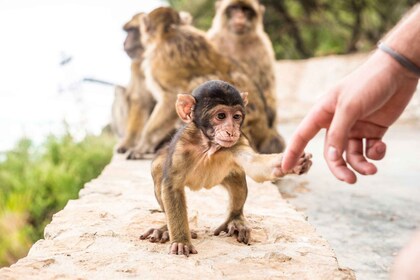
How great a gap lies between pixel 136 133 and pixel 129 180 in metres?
2.57

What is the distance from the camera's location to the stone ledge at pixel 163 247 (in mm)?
2840

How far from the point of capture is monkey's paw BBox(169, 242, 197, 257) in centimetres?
310

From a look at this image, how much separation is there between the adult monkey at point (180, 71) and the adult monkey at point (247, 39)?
0.69m

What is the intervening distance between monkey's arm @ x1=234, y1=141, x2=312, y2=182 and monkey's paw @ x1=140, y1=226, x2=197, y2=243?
624mm

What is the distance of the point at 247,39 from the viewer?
7.88 metres

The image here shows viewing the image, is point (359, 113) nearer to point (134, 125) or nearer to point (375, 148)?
point (375, 148)

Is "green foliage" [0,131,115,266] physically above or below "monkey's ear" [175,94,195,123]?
below

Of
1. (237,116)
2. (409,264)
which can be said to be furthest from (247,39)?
(409,264)

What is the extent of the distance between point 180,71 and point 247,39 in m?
1.58

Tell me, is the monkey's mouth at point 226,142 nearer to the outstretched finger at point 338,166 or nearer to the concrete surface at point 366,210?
the outstretched finger at point 338,166

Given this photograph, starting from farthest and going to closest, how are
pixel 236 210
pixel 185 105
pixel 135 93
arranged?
pixel 135 93, pixel 236 210, pixel 185 105

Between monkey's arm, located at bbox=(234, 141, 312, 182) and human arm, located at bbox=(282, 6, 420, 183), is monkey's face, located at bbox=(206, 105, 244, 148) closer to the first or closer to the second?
monkey's arm, located at bbox=(234, 141, 312, 182)

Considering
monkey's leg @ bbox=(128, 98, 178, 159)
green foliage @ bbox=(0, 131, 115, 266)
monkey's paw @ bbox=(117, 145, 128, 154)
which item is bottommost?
green foliage @ bbox=(0, 131, 115, 266)

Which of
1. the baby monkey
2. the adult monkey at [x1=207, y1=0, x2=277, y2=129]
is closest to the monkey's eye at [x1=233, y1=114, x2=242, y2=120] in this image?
the baby monkey
